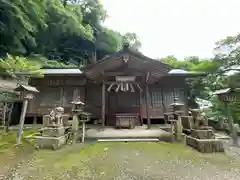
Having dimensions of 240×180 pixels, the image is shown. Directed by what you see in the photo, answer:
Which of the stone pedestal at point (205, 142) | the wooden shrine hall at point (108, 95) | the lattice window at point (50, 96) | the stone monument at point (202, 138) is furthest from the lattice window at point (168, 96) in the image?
the lattice window at point (50, 96)

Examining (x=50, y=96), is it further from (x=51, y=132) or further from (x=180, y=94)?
(x=180, y=94)

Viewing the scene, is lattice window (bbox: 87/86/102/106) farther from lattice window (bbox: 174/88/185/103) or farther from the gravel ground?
the gravel ground

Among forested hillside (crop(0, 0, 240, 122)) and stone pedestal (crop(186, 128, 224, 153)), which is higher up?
forested hillside (crop(0, 0, 240, 122))

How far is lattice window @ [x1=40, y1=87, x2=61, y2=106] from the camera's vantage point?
958cm

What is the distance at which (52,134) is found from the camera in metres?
4.64

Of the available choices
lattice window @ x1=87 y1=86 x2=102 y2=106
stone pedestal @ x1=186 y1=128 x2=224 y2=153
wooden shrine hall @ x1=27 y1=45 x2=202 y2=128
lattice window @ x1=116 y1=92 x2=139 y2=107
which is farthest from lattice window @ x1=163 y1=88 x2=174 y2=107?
stone pedestal @ x1=186 y1=128 x2=224 y2=153

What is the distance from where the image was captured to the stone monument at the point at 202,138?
4.09 metres

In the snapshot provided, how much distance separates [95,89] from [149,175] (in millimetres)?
7468

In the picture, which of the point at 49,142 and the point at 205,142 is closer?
the point at 205,142

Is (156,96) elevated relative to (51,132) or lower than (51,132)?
elevated

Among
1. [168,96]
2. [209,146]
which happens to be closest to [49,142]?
[209,146]

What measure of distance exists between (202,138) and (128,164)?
2.43m

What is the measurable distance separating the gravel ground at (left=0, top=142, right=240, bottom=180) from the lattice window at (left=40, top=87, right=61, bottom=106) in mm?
5846

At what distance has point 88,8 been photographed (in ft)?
71.8
